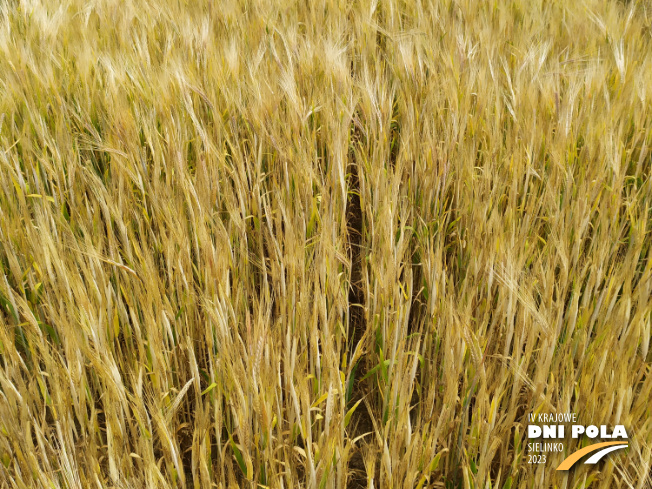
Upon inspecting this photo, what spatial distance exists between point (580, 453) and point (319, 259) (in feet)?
1.57

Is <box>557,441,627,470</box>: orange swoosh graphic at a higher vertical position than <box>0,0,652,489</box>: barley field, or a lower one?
lower

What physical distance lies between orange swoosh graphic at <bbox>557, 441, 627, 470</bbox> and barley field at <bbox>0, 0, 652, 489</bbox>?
11 millimetres

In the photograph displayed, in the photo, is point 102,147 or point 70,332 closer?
point 70,332

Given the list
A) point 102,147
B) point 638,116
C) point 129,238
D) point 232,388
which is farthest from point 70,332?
point 638,116

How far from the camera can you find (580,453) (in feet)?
2.22

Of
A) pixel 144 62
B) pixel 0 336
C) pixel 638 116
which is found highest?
pixel 144 62

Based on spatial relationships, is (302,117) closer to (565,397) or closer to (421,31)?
(421,31)

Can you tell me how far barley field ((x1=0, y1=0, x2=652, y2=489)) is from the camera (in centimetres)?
71

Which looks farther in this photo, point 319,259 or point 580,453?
point 319,259

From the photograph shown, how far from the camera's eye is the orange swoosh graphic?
670 mm

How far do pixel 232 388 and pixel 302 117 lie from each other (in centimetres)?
68

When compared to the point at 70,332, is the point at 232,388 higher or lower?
lower

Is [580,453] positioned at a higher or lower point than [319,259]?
lower

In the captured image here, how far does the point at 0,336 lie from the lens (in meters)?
0.77
